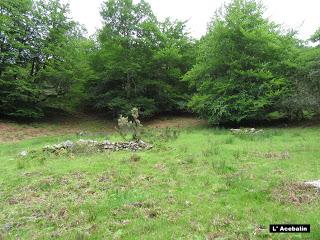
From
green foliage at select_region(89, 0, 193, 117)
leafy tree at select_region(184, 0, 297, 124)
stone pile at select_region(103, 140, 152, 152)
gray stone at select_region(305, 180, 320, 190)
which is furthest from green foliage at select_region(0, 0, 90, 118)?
gray stone at select_region(305, 180, 320, 190)

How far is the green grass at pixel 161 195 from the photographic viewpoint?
474cm

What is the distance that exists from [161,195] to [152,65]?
2167 centimetres

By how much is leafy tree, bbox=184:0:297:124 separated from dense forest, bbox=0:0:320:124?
7 cm

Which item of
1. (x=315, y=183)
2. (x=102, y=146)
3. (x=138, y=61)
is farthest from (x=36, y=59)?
(x=315, y=183)

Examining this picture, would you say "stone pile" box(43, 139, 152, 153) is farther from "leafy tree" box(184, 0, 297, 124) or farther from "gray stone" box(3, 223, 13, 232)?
"leafy tree" box(184, 0, 297, 124)

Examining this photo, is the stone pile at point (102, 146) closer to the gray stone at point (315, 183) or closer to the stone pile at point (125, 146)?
the stone pile at point (125, 146)

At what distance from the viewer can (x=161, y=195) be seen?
6.28 meters

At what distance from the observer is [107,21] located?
2614 cm

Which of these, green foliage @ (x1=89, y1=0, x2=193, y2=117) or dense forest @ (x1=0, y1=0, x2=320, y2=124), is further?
green foliage @ (x1=89, y1=0, x2=193, y2=117)

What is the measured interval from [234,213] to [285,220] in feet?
2.65

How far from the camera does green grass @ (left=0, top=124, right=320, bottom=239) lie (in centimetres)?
474

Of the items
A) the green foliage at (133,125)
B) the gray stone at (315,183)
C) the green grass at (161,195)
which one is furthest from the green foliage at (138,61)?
the gray stone at (315,183)

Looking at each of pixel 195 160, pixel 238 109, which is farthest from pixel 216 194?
pixel 238 109

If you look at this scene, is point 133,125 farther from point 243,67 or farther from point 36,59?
point 36,59
